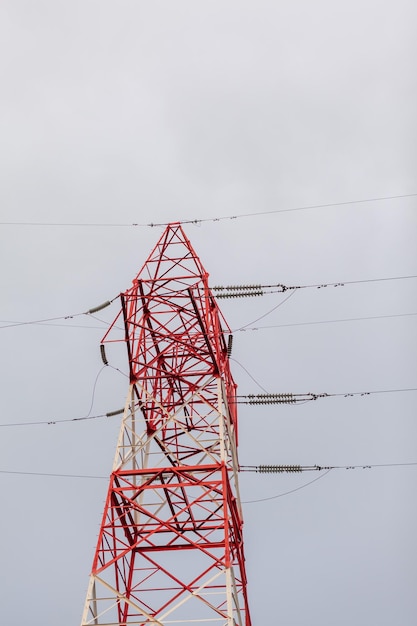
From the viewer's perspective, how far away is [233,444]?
96.8 feet

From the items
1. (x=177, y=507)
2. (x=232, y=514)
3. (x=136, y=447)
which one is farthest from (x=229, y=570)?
(x=177, y=507)

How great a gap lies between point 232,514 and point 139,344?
733cm

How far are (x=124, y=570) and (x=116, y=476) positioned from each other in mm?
3294

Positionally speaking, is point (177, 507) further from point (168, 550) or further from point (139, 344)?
point (139, 344)

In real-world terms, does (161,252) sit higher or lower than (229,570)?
higher

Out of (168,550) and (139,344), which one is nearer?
(168,550)

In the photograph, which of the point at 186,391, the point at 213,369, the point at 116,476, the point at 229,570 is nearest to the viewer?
the point at 229,570

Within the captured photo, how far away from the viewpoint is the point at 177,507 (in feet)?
101

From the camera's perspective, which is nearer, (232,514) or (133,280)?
(232,514)

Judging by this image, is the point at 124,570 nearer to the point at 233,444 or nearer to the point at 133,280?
the point at 233,444

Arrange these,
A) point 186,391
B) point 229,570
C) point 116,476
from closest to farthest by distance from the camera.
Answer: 1. point 229,570
2. point 116,476
3. point 186,391

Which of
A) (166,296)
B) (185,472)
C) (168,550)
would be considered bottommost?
(168,550)

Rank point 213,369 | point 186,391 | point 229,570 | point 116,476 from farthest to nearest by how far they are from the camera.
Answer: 1. point 186,391
2. point 213,369
3. point 116,476
4. point 229,570

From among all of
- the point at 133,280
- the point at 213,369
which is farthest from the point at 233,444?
the point at 133,280
